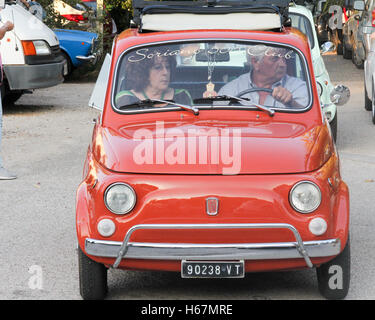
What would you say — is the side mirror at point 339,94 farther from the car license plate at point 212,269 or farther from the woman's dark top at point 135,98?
the car license plate at point 212,269

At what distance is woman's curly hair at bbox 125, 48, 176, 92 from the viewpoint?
615 cm

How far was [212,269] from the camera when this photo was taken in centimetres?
505

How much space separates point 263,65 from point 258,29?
0.79m

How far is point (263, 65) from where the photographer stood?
20.4ft

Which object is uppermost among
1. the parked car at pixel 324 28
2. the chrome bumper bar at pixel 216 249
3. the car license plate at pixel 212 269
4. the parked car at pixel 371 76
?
the chrome bumper bar at pixel 216 249

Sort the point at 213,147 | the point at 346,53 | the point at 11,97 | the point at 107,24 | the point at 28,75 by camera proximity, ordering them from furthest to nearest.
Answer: the point at 346,53
the point at 107,24
the point at 11,97
the point at 28,75
the point at 213,147

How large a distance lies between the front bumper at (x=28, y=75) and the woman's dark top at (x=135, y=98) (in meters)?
8.56

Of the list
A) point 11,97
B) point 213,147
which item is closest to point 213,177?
point 213,147

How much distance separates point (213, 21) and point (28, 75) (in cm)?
802

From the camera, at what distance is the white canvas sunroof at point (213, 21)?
6.85 metres

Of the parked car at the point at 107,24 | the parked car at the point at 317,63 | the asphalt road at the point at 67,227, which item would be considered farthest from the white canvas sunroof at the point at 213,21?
the parked car at the point at 107,24

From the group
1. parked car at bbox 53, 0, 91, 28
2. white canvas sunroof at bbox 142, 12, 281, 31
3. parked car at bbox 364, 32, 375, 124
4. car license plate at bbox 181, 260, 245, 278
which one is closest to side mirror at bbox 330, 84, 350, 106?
white canvas sunroof at bbox 142, 12, 281, 31

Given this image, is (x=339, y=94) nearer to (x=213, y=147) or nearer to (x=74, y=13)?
(x=213, y=147)

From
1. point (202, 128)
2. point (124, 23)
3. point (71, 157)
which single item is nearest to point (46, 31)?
point (71, 157)
